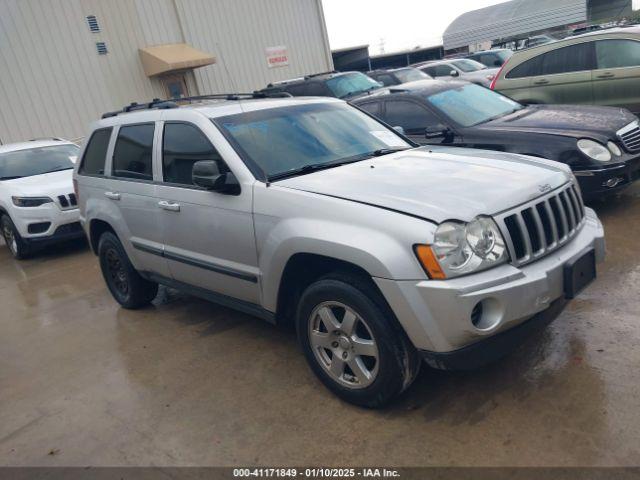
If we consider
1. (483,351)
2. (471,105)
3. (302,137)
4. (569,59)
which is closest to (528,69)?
(569,59)

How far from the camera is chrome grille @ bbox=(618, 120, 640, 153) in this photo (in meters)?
5.45

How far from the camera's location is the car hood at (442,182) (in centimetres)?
281

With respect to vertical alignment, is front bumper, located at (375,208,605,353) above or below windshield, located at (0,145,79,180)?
below

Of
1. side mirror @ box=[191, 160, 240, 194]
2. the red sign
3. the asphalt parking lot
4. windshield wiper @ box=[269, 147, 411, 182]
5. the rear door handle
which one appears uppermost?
the red sign

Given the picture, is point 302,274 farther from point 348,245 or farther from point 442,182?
point 442,182

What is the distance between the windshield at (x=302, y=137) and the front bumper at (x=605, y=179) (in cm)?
213

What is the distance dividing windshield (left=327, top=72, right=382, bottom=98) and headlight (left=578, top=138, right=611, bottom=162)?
6.24 m

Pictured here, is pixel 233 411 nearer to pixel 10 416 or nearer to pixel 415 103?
pixel 10 416

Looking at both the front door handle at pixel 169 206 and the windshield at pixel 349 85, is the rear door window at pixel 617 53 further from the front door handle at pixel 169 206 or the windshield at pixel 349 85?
the front door handle at pixel 169 206

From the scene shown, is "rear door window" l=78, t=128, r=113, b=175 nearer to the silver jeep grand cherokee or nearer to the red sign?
the silver jeep grand cherokee

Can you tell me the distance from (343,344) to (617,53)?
7.23 meters

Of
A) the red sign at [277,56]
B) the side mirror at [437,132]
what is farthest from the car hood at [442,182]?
the red sign at [277,56]

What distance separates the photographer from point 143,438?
314cm

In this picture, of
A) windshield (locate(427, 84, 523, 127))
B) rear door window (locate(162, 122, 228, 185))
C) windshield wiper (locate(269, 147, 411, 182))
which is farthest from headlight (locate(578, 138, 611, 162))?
rear door window (locate(162, 122, 228, 185))
